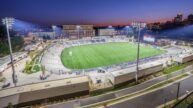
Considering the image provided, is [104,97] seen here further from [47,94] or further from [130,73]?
[47,94]

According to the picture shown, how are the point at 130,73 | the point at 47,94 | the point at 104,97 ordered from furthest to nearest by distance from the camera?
the point at 130,73 < the point at 104,97 < the point at 47,94

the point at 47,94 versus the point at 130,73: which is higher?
→ the point at 130,73

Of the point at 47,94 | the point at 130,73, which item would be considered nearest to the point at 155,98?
the point at 130,73

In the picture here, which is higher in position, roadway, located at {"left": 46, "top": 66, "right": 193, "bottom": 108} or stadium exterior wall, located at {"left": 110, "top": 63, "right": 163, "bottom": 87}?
stadium exterior wall, located at {"left": 110, "top": 63, "right": 163, "bottom": 87}

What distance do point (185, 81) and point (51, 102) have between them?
70.3 feet

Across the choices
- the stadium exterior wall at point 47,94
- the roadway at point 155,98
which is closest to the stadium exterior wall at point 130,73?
the roadway at point 155,98

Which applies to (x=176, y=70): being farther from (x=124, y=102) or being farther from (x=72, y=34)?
(x=72, y=34)

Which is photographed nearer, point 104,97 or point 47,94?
point 47,94

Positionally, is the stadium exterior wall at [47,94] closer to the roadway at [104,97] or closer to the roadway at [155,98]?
the roadway at [104,97]

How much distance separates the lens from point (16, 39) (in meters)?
63.9

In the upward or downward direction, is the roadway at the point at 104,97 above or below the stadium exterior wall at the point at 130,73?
below

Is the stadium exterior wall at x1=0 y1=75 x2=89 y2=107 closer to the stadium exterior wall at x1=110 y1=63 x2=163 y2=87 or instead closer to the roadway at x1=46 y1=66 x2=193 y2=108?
the roadway at x1=46 y1=66 x2=193 y2=108

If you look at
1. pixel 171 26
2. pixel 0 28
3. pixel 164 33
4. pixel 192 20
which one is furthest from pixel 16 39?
pixel 192 20

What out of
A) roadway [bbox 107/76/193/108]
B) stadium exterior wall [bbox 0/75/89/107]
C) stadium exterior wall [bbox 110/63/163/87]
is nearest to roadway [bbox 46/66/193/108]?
stadium exterior wall [bbox 0/75/89/107]
